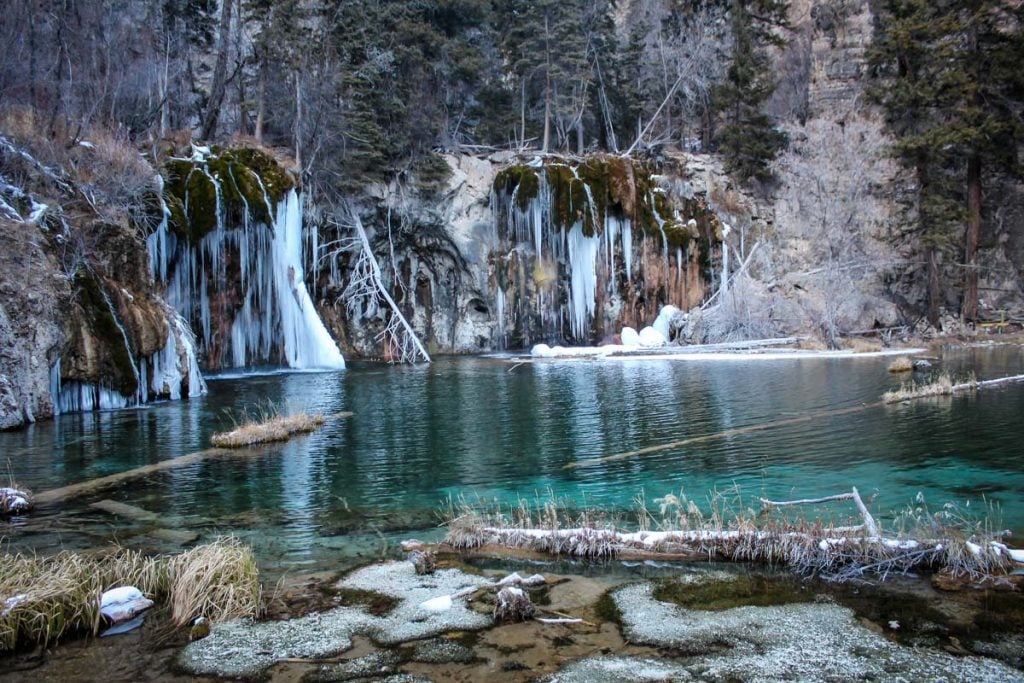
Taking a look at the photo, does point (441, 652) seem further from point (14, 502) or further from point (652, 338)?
point (652, 338)

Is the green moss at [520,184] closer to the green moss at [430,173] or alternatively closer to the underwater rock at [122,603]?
the green moss at [430,173]

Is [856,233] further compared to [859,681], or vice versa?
[856,233]

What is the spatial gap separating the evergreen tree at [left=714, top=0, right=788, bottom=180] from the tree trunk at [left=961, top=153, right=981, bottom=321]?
9.40 metres

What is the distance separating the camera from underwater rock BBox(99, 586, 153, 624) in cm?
616

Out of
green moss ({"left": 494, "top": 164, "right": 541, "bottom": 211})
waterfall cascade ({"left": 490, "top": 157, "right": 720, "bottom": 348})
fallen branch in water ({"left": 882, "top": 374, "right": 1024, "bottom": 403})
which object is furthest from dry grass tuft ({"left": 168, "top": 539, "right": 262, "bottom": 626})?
green moss ({"left": 494, "top": 164, "right": 541, "bottom": 211})

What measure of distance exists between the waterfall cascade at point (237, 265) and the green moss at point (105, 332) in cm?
561

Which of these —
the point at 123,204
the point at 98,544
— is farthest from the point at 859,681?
the point at 123,204

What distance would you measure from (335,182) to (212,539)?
1108 inches

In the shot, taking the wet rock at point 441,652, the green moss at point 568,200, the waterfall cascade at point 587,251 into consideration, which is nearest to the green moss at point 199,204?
the waterfall cascade at point 587,251

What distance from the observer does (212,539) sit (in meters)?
8.48

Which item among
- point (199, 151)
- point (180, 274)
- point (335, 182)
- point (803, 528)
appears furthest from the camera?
point (335, 182)

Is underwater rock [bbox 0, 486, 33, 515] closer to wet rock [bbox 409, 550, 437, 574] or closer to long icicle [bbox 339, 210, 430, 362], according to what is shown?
wet rock [bbox 409, 550, 437, 574]

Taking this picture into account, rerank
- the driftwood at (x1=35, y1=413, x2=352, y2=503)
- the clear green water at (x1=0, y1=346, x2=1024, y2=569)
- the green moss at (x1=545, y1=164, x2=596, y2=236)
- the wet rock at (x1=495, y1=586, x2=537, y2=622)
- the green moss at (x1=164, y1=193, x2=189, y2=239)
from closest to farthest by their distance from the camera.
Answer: the wet rock at (x1=495, y1=586, x2=537, y2=622)
the clear green water at (x1=0, y1=346, x2=1024, y2=569)
the driftwood at (x1=35, y1=413, x2=352, y2=503)
the green moss at (x1=164, y1=193, x2=189, y2=239)
the green moss at (x1=545, y1=164, x2=596, y2=236)

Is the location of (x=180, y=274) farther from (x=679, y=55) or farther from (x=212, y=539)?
(x=679, y=55)
